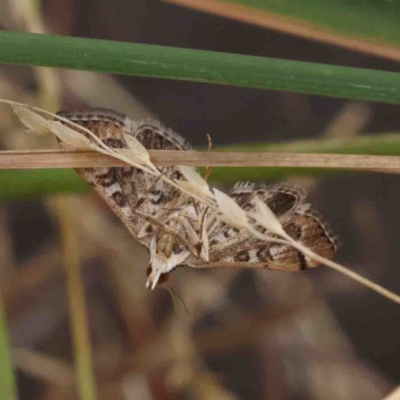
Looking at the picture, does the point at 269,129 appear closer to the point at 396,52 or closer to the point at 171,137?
the point at 396,52

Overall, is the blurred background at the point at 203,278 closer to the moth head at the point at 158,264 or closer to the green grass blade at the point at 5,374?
the green grass blade at the point at 5,374

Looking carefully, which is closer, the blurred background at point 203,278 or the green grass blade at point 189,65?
the green grass blade at point 189,65

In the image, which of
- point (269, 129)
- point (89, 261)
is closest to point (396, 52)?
point (269, 129)

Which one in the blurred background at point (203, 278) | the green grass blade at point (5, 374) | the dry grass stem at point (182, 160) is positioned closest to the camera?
the dry grass stem at point (182, 160)

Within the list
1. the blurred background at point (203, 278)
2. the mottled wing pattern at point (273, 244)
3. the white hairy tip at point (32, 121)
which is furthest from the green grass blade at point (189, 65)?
the blurred background at point (203, 278)

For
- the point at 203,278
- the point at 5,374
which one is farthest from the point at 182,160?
the point at 203,278

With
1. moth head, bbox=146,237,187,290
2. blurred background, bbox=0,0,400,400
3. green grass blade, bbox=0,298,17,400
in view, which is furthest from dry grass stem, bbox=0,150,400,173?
blurred background, bbox=0,0,400,400

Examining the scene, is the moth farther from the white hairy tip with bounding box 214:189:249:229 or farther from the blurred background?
the blurred background
